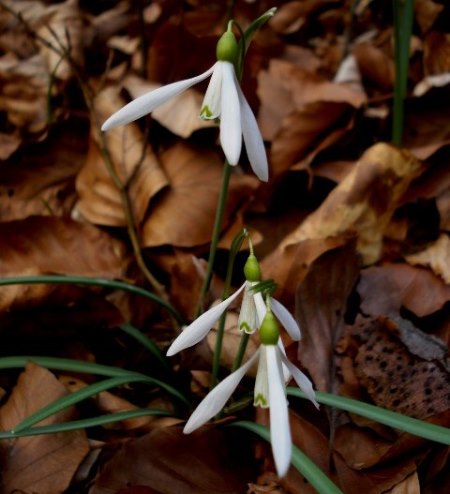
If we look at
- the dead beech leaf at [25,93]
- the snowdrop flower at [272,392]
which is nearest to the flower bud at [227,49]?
the snowdrop flower at [272,392]

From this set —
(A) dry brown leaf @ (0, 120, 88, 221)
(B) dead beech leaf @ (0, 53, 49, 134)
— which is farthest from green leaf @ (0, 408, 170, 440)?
(B) dead beech leaf @ (0, 53, 49, 134)

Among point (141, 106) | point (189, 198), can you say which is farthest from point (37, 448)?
point (189, 198)

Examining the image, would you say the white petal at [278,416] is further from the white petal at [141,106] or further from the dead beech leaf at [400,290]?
the dead beech leaf at [400,290]

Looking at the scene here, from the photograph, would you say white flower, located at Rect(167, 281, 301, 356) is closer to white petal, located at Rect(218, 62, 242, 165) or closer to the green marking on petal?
the green marking on petal

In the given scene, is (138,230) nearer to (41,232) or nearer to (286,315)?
(41,232)

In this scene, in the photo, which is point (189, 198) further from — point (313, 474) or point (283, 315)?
point (313, 474)

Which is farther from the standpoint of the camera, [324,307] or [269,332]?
[324,307]
